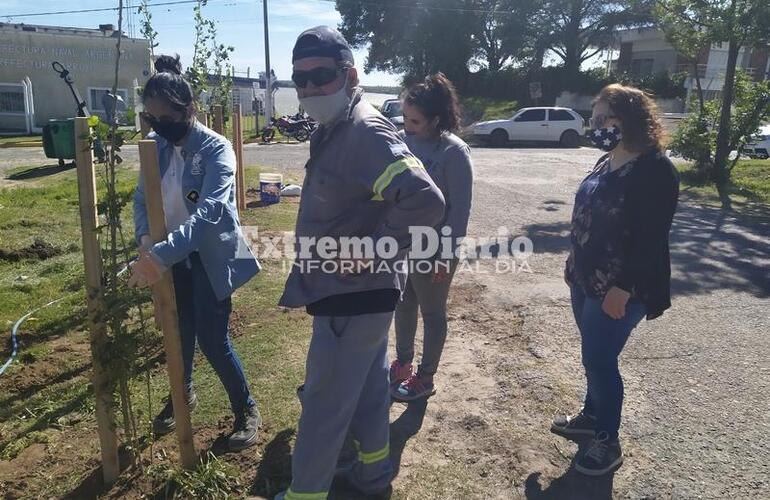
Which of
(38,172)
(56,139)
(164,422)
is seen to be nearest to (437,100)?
(164,422)

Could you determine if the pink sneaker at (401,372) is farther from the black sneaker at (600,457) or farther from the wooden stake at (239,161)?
the wooden stake at (239,161)

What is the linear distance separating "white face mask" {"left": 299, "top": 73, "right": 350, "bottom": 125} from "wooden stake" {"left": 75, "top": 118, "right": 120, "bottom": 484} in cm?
93

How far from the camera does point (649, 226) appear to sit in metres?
2.43

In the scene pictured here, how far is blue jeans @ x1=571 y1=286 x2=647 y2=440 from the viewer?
8.52 feet

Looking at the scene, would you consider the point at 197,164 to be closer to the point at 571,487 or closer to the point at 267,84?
the point at 571,487

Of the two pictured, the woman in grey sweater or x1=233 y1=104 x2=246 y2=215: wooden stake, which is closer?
the woman in grey sweater

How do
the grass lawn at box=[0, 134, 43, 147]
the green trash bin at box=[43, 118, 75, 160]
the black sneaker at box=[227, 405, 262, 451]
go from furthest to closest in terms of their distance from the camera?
the grass lawn at box=[0, 134, 43, 147], the green trash bin at box=[43, 118, 75, 160], the black sneaker at box=[227, 405, 262, 451]

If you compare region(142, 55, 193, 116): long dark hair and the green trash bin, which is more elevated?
region(142, 55, 193, 116): long dark hair

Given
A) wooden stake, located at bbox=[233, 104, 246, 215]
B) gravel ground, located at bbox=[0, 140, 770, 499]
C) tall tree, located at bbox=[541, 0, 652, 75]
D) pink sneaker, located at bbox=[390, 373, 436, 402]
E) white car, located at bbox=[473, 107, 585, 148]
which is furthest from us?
tall tree, located at bbox=[541, 0, 652, 75]

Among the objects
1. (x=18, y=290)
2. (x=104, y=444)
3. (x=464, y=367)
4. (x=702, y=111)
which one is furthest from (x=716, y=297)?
(x=702, y=111)

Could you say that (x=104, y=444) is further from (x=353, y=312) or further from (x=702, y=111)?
(x=702, y=111)

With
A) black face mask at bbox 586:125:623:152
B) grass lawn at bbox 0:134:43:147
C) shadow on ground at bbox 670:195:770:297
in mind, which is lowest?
shadow on ground at bbox 670:195:770:297

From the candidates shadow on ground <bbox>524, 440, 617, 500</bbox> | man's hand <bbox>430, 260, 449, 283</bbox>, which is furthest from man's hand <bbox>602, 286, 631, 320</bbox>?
man's hand <bbox>430, 260, 449, 283</bbox>

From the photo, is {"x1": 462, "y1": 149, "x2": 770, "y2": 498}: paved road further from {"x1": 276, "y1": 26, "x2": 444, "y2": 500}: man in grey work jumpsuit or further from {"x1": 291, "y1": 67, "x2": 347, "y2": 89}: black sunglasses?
{"x1": 291, "y1": 67, "x2": 347, "y2": 89}: black sunglasses
